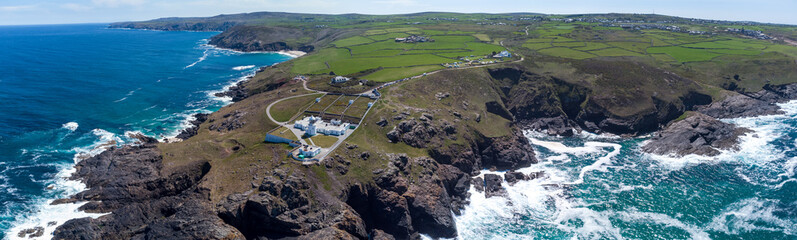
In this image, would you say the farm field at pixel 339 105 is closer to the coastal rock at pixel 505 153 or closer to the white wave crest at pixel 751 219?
the coastal rock at pixel 505 153

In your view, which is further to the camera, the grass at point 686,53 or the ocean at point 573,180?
the grass at point 686,53

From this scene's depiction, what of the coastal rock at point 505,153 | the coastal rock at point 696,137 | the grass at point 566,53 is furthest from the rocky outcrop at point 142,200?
the grass at point 566,53

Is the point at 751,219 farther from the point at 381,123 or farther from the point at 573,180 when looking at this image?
the point at 381,123

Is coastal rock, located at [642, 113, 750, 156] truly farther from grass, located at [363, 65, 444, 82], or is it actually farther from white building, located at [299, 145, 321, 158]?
white building, located at [299, 145, 321, 158]

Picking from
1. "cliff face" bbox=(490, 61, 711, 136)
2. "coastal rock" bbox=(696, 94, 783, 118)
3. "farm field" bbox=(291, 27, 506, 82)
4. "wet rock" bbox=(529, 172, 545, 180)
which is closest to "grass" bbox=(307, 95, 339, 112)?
"farm field" bbox=(291, 27, 506, 82)

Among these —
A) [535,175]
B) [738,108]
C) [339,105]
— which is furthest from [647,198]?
[339,105]

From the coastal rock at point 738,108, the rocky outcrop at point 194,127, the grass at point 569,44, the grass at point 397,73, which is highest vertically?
the grass at point 569,44
